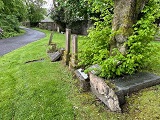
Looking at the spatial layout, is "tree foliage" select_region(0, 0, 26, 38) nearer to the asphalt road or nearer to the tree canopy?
the tree canopy

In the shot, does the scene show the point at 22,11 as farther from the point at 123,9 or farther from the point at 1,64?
the point at 123,9

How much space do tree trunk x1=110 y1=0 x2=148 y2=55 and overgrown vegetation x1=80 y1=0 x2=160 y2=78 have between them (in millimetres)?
74

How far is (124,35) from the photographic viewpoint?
409 centimetres

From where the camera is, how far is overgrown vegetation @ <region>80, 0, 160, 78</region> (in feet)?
12.5

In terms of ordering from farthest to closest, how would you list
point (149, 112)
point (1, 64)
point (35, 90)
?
point (1, 64) → point (35, 90) → point (149, 112)

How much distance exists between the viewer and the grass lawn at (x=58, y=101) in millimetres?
3351

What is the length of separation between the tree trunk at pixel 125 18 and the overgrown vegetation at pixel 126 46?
74 millimetres

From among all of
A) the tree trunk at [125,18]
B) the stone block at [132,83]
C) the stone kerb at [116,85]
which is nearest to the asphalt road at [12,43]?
the stone kerb at [116,85]

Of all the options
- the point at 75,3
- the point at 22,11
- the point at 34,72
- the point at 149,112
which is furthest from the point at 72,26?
the point at 149,112

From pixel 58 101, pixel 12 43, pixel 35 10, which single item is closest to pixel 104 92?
pixel 58 101

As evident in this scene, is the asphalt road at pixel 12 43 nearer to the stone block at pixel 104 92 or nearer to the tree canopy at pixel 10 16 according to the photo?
the tree canopy at pixel 10 16

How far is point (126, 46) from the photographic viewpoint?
4.05 metres

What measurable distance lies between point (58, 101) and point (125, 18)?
2135mm

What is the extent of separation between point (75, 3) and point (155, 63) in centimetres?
847
